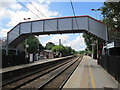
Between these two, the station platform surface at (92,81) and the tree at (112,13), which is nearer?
the station platform surface at (92,81)

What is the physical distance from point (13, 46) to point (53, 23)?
1052cm

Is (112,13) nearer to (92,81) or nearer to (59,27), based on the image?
(59,27)

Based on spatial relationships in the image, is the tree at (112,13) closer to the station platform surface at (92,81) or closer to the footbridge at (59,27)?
the footbridge at (59,27)

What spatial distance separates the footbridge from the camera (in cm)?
2191

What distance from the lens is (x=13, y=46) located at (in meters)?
28.0

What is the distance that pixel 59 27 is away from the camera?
78.0ft

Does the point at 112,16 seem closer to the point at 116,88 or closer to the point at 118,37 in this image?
the point at 118,37

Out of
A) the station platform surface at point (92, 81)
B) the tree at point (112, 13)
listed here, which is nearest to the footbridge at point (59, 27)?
the tree at point (112, 13)

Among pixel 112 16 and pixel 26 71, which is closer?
pixel 26 71

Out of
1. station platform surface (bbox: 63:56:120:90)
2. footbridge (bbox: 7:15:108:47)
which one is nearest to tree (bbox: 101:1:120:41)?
footbridge (bbox: 7:15:108:47)

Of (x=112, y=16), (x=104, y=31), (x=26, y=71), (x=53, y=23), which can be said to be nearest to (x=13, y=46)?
(x=53, y=23)

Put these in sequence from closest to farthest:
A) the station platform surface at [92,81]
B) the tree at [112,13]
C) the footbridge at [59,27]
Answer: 1. the station platform surface at [92,81]
2. the tree at [112,13]
3. the footbridge at [59,27]

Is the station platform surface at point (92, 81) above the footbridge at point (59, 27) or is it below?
below

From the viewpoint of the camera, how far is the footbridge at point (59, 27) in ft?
71.9
